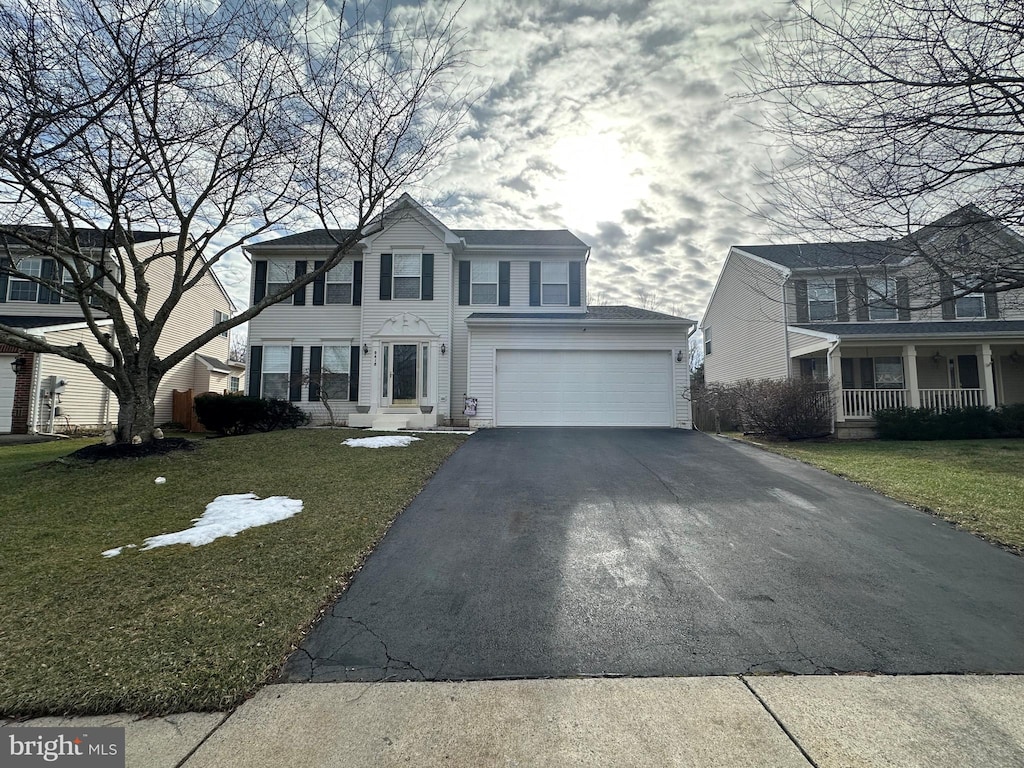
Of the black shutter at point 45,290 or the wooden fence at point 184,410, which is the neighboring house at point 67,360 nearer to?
the black shutter at point 45,290

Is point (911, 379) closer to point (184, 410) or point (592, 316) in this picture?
point (592, 316)

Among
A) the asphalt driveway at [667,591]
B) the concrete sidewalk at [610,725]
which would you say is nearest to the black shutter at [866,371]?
the asphalt driveway at [667,591]

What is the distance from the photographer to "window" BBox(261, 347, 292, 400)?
49.6 ft

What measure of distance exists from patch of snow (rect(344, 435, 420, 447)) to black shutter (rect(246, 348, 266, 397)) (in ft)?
21.0

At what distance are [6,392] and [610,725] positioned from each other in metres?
19.1

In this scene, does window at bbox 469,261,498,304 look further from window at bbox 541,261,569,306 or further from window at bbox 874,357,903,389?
window at bbox 874,357,903,389

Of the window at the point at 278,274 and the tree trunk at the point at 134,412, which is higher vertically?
the window at the point at 278,274

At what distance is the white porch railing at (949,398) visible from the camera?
13531 millimetres

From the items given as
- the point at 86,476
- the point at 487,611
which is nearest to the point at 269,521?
the point at 487,611

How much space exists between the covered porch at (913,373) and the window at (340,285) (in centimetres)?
1481

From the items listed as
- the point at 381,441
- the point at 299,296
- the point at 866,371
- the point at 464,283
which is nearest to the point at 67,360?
the point at 299,296

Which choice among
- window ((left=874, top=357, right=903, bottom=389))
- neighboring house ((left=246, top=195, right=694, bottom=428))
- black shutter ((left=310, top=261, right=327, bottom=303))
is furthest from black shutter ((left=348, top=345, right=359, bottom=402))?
window ((left=874, top=357, right=903, bottom=389))

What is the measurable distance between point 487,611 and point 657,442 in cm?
830

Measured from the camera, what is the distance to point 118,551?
4352 mm
